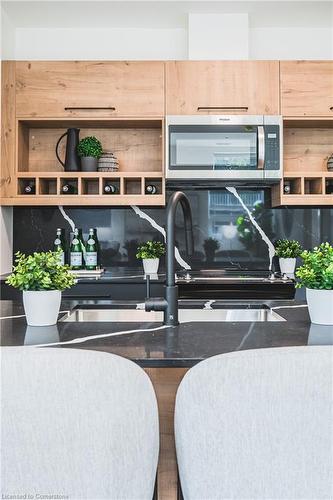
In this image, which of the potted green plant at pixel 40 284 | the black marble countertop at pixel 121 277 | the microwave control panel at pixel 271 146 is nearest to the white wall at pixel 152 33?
the microwave control panel at pixel 271 146

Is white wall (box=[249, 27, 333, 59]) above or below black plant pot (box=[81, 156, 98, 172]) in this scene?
above

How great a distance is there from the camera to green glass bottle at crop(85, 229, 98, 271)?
3.44m

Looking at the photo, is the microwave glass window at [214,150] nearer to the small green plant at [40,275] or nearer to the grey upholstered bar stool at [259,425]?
the small green plant at [40,275]

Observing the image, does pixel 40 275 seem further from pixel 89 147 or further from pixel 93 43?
pixel 93 43

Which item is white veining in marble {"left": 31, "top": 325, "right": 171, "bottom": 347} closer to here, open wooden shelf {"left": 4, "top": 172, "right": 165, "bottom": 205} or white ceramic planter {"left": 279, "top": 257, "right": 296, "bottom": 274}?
open wooden shelf {"left": 4, "top": 172, "right": 165, "bottom": 205}

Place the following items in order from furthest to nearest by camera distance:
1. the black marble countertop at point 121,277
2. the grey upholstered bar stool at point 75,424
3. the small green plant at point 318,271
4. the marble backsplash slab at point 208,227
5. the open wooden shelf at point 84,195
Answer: the marble backsplash slab at point 208,227, the open wooden shelf at point 84,195, the black marble countertop at point 121,277, the small green plant at point 318,271, the grey upholstered bar stool at point 75,424

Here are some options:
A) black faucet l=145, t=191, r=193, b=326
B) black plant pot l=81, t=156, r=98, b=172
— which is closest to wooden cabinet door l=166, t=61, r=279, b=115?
black plant pot l=81, t=156, r=98, b=172

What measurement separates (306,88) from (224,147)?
68 cm

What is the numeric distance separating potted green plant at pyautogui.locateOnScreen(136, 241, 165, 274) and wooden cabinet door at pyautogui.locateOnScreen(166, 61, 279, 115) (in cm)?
92

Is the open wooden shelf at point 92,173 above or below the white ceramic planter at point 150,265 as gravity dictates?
above

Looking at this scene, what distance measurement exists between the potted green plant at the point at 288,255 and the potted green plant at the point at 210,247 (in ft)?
1.49

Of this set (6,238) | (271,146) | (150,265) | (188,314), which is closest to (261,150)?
(271,146)

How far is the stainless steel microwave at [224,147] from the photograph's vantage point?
3.18 meters

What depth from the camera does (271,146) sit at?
3.19m
